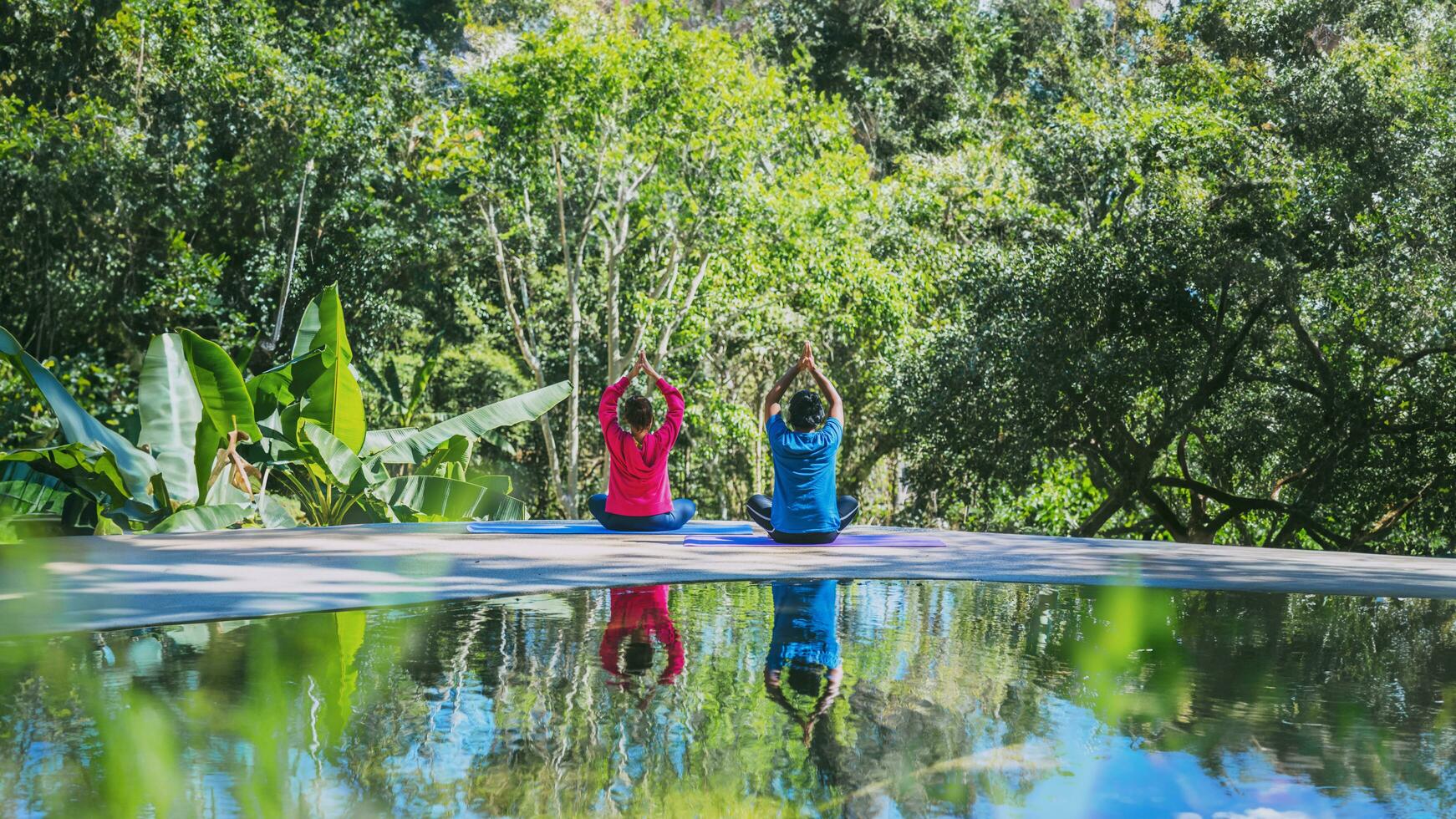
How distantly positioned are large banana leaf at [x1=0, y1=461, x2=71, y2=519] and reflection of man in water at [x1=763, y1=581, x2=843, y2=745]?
5774 millimetres

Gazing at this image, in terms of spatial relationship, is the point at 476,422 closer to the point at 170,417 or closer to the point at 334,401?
the point at 334,401

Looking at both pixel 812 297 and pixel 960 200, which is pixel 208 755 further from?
pixel 960 200

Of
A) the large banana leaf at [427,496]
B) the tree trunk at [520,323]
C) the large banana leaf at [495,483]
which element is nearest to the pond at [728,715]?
the large banana leaf at [427,496]

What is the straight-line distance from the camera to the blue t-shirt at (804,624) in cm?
382

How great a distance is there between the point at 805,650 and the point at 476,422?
662 cm

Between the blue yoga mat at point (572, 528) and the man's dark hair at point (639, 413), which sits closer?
the man's dark hair at point (639, 413)

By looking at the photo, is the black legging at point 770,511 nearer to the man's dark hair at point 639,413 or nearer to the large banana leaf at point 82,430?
the man's dark hair at point 639,413

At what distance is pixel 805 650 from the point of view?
13.0 ft

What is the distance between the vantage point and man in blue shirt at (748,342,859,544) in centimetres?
698

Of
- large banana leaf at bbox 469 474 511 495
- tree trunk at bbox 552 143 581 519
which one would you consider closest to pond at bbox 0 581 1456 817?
large banana leaf at bbox 469 474 511 495

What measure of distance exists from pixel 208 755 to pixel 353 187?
16.6 meters

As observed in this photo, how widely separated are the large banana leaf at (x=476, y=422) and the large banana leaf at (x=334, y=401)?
541mm

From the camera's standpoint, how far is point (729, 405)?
1894 cm

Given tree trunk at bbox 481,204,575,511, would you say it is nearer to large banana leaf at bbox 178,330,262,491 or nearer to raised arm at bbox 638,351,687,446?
large banana leaf at bbox 178,330,262,491
